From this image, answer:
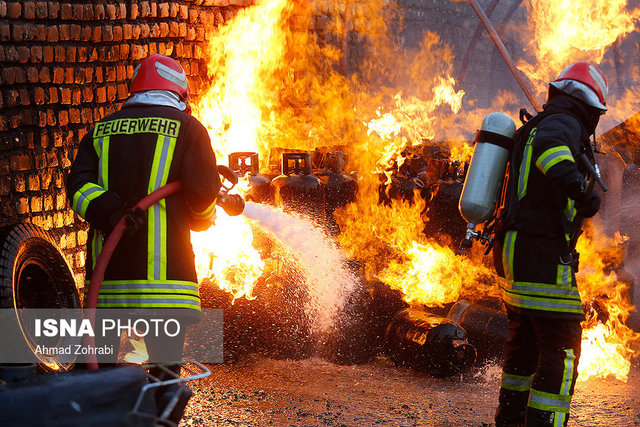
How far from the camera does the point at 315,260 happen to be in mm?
6078

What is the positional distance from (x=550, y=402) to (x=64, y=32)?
167 inches

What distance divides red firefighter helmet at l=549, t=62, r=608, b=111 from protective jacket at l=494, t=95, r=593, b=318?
0.18ft

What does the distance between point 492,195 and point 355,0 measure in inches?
369

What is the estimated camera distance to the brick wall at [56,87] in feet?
14.9

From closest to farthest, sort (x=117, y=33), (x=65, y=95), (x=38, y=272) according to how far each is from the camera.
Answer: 1. (x=38, y=272)
2. (x=65, y=95)
3. (x=117, y=33)

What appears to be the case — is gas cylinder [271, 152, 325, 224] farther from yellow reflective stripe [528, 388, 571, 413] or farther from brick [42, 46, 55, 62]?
yellow reflective stripe [528, 388, 571, 413]

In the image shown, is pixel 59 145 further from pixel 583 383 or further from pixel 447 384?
pixel 583 383

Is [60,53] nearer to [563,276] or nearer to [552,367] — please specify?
[563,276]

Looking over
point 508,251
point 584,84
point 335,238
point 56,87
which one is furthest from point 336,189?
point 584,84

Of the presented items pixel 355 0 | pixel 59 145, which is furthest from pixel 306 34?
pixel 59 145

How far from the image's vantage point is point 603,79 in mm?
3961

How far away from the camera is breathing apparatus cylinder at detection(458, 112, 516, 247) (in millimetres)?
3906

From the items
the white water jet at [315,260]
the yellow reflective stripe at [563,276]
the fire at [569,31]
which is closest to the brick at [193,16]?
the white water jet at [315,260]

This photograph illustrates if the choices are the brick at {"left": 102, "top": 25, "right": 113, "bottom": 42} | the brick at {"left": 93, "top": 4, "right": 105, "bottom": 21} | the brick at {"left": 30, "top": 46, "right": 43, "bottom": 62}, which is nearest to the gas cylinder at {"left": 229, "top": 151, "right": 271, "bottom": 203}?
the brick at {"left": 102, "top": 25, "right": 113, "bottom": 42}
